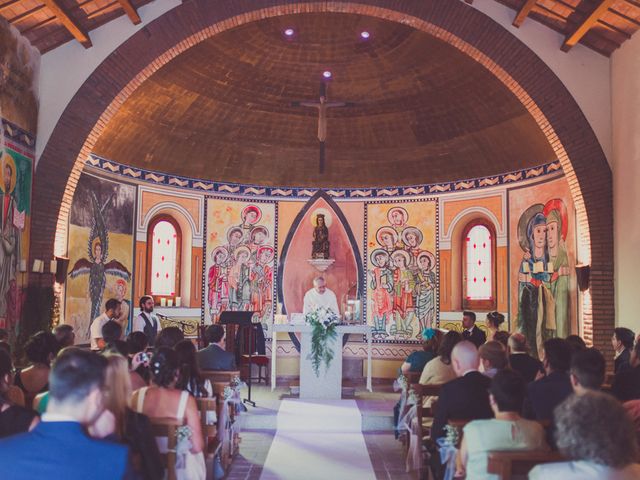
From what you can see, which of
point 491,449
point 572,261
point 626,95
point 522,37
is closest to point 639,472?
point 491,449

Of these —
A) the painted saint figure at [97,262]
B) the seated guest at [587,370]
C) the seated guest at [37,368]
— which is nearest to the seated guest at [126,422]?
the seated guest at [37,368]

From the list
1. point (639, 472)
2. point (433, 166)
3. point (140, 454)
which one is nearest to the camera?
point (639, 472)

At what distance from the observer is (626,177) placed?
10188 millimetres

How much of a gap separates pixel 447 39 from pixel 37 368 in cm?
852

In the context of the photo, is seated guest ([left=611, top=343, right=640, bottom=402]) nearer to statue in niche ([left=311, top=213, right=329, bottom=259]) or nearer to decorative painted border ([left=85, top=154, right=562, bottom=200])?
decorative painted border ([left=85, top=154, right=562, bottom=200])

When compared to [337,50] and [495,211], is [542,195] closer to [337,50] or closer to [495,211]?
[495,211]

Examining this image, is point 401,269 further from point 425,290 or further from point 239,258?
point 239,258

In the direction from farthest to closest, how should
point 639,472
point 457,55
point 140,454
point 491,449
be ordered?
point 457,55, point 491,449, point 140,454, point 639,472

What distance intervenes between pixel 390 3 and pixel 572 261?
592 cm

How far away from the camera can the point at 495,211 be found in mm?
15375

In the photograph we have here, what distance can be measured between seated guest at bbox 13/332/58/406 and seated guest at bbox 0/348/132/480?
11.1 ft

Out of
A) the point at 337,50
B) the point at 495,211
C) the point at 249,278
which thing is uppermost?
the point at 337,50

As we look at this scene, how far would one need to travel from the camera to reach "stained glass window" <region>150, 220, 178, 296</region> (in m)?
16.0

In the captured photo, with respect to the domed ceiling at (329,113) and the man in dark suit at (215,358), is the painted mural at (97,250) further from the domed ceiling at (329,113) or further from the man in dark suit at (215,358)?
the man in dark suit at (215,358)
